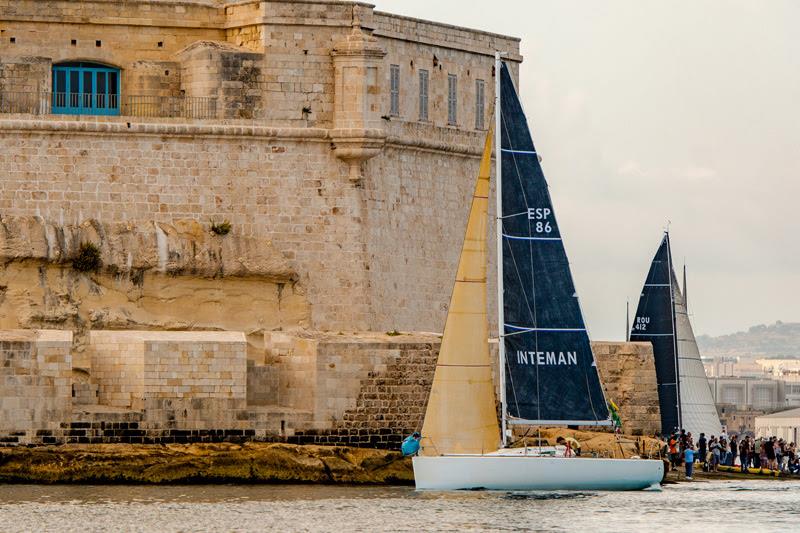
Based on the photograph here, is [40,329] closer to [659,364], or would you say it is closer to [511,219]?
[511,219]

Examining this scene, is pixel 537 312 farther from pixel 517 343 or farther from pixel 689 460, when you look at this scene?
pixel 689 460

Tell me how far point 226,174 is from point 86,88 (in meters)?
3.29

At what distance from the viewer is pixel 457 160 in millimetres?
48625

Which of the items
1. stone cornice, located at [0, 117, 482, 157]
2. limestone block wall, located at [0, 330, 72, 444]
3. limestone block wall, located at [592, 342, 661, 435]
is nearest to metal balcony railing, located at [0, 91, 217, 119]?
stone cornice, located at [0, 117, 482, 157]

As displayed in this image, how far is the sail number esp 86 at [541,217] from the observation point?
38.2 m

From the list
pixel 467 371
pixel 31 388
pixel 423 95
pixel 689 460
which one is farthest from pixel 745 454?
pixel 31 388

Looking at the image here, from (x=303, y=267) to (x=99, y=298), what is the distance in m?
3.81

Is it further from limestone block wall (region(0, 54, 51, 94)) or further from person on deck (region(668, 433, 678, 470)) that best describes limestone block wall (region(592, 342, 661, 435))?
limestone block wall (region(0, 54, 51, 94))

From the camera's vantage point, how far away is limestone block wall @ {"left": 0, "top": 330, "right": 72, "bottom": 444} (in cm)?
3888

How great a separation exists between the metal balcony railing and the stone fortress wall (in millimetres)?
42

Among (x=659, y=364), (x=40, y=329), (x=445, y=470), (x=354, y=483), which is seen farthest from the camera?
(x=659, y=364)

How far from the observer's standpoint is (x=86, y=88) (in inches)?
1826

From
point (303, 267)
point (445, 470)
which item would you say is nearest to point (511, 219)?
point (445, 470)

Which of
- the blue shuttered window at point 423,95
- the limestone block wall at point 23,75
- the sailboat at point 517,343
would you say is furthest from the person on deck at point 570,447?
the limestone block wall at point 23,75
